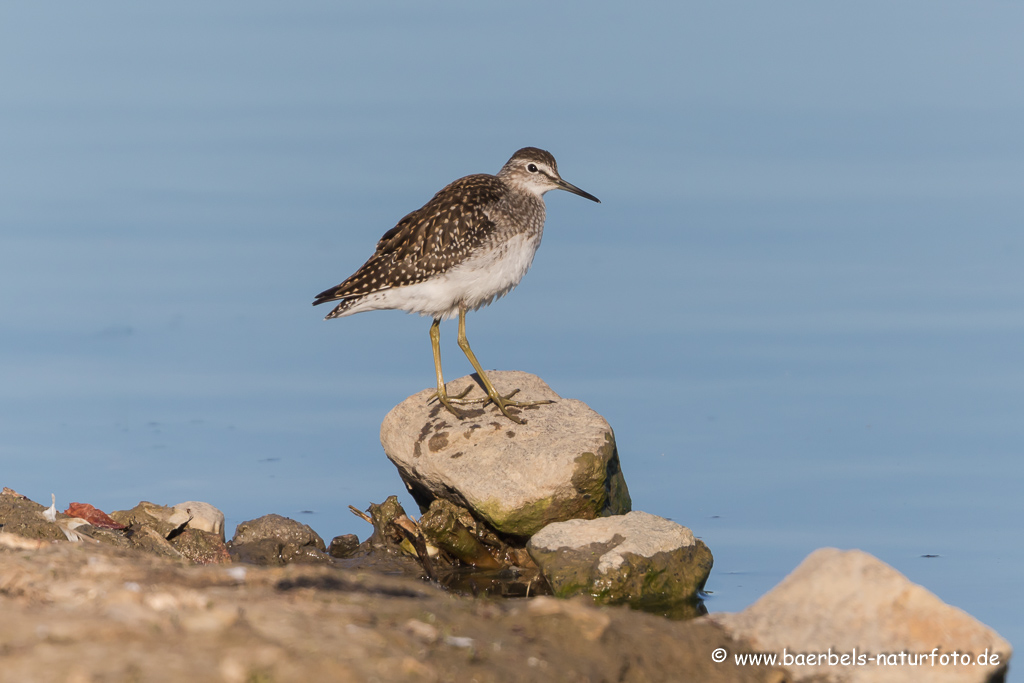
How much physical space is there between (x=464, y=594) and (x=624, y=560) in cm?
160

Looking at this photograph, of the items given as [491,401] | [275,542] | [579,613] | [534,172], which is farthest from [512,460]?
[579,613]

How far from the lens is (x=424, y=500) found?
1280cm

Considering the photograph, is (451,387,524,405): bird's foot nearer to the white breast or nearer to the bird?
the bird

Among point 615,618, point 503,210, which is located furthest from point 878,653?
point 503,210

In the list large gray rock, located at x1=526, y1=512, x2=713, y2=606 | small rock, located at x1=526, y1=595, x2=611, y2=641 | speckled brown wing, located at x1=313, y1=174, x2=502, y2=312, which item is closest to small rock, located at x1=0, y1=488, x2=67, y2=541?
speckled brown wing, located at x1=313, y1=174, x2=502, y2=312

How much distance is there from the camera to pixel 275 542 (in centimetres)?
1171

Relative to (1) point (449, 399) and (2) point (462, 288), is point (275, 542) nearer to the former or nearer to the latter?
(1) point (449, 399)

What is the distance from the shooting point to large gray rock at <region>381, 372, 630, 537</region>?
11219 millimetres

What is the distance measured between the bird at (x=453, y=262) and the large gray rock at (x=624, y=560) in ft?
5.99

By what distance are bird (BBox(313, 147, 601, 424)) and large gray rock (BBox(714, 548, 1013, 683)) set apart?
15.0ft

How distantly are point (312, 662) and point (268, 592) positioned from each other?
4.11 feet

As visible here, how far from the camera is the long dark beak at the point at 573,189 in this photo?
43.9 feet

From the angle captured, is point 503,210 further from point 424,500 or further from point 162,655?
Result: point 162,655

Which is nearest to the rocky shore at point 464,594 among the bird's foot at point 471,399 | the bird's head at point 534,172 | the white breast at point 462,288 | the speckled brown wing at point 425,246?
the bird's foot at point 471,399
